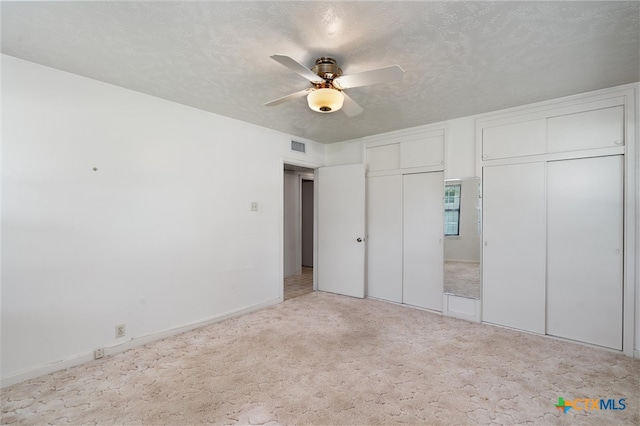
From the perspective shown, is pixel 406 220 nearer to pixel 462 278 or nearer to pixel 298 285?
pixel 462 278

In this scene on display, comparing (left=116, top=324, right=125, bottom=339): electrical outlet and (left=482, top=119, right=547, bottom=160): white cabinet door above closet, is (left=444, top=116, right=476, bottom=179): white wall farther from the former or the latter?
(left=116, top=324, right=125, bottom=339): electrical outlet

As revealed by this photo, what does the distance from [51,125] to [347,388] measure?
3.26 m

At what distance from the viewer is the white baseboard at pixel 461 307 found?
142 inches

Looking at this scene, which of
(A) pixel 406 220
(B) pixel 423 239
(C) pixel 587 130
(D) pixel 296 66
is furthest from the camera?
(A) pixel 406 220

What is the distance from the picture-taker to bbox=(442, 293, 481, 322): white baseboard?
11.8ft

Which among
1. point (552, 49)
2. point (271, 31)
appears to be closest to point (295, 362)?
point (271, 31)

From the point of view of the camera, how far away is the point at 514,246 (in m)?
3.39

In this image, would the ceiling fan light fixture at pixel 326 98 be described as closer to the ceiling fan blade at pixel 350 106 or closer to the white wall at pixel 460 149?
the ceiling fan blade at pixel 350 106

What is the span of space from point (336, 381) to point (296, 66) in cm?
236

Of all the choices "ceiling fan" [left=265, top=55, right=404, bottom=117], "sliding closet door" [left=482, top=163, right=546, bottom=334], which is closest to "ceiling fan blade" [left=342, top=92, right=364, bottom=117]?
"ceiling fan" [left=265, top=55, right=404, bottom=117]

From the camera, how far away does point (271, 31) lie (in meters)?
1.92

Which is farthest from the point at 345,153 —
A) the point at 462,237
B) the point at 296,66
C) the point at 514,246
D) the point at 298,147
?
the point at 296,66

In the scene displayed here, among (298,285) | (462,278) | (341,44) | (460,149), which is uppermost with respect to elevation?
(341,44)

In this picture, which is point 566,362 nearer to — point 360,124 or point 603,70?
point 603,70
